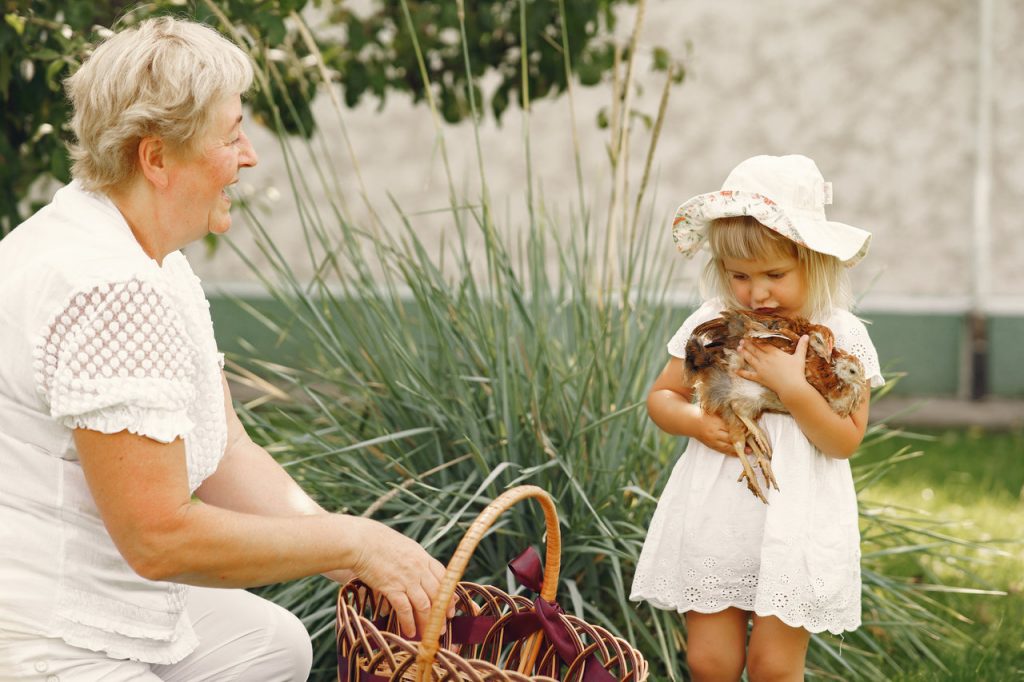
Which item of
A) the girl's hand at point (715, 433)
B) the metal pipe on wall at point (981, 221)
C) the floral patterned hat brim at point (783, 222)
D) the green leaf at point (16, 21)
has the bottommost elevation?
the metal pipe on wall at point (981, 221)

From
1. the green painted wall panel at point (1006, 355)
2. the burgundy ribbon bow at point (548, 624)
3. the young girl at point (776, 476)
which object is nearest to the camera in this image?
the burgundy ribbon bow at point (548, 624)

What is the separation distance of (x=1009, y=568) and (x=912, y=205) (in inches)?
135

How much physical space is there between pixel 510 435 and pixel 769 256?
0.84m

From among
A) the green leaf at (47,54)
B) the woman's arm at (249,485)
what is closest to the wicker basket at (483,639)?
the woman's arm at (249,485)

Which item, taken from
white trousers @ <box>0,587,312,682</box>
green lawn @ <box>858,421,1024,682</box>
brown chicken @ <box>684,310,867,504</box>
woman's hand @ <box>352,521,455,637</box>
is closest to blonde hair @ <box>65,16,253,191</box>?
woman's hand @ <box>352,521,455,637</box>

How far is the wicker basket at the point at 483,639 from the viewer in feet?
5.69

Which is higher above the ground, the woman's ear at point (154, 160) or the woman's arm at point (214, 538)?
the woman's ear at point (154, 160)

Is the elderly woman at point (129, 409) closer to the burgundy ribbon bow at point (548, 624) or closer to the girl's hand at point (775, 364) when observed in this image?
the burgundy ribbon bow at point (548, 624)

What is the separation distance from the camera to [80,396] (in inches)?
66.3

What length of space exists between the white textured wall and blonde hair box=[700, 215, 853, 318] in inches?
158

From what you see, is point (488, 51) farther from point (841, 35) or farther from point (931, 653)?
point (841, 35)

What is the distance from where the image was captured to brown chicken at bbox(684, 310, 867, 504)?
226cm

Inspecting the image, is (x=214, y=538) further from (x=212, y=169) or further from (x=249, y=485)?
Result: (x=212, y=169)

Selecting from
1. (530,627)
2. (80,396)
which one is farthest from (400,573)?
(80,396)
